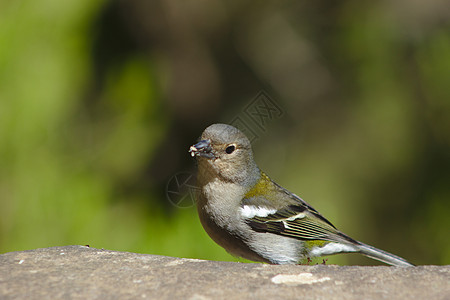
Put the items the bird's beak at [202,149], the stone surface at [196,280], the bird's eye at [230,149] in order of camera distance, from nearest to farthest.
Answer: the stone surface at [196,280], the bird's beak at [202,149], the bird's eye at [230,149]

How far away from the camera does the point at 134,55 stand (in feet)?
15.9

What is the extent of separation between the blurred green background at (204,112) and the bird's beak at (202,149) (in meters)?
0.74

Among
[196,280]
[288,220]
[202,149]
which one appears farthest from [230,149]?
[196,280]

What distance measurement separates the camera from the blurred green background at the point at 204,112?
447 cm

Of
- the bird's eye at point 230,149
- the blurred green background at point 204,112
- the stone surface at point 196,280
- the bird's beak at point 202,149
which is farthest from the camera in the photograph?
the blurred green background at point 204,112

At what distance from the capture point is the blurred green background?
4473mm

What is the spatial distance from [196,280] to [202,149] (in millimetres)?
1254

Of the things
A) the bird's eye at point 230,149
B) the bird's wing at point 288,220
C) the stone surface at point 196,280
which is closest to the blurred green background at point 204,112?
the bird's eye at point 230,149

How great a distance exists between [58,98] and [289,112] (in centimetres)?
229

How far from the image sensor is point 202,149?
136 inches

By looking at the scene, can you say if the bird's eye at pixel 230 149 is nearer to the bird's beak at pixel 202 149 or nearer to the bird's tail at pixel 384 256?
the bird's beak at pixel 202 149

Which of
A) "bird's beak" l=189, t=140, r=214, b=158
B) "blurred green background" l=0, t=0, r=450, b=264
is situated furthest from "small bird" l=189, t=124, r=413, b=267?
"blurred green background" l=0, t=0, r=450, b=264

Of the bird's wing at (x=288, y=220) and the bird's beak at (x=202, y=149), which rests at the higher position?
the bird's beak at (x=202, y=149)

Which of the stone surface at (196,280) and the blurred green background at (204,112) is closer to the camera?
the stone surface at (196,280)
